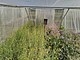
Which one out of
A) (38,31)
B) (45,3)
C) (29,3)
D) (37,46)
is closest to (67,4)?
(45,3)

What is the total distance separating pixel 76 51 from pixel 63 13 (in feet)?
7.68

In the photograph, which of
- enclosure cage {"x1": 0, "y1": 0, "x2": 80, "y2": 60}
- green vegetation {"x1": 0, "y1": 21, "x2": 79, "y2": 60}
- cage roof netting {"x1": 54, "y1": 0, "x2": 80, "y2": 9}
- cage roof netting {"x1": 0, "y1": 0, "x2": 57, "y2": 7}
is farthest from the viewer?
cage roof netting {"x1": 0, "y1": 0, "x2": 57, "y2": 7}

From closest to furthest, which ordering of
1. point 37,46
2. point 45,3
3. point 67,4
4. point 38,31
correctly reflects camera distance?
point 37,46 < point 38,31 < point 67,4 < point 45,3

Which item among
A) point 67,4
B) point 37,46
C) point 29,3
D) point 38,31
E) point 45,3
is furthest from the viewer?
point 29,3

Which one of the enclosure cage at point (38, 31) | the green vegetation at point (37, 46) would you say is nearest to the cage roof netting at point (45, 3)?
the enclosure cage at point (38, 31)

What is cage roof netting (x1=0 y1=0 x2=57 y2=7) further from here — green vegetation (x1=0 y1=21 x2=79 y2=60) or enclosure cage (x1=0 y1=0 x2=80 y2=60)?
green vegetation (x1=0 y1=21 x2=79 y2=60)

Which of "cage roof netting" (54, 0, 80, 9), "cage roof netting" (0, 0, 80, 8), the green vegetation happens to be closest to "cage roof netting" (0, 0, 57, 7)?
"cage roof netting" (0, 0, 80, 8)

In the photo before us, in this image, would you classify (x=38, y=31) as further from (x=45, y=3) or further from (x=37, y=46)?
(x=45, y=3)

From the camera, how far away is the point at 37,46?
4789 millimetres

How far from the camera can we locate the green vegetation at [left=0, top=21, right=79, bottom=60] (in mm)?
4397

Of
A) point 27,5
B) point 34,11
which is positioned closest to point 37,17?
point 34,11

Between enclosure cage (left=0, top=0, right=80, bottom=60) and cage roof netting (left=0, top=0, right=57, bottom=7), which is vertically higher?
cage roof netting (left=0, top=0, right=57, bottom=7)

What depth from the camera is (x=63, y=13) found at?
7.78 m

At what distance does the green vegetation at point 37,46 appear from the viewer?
4.40m
